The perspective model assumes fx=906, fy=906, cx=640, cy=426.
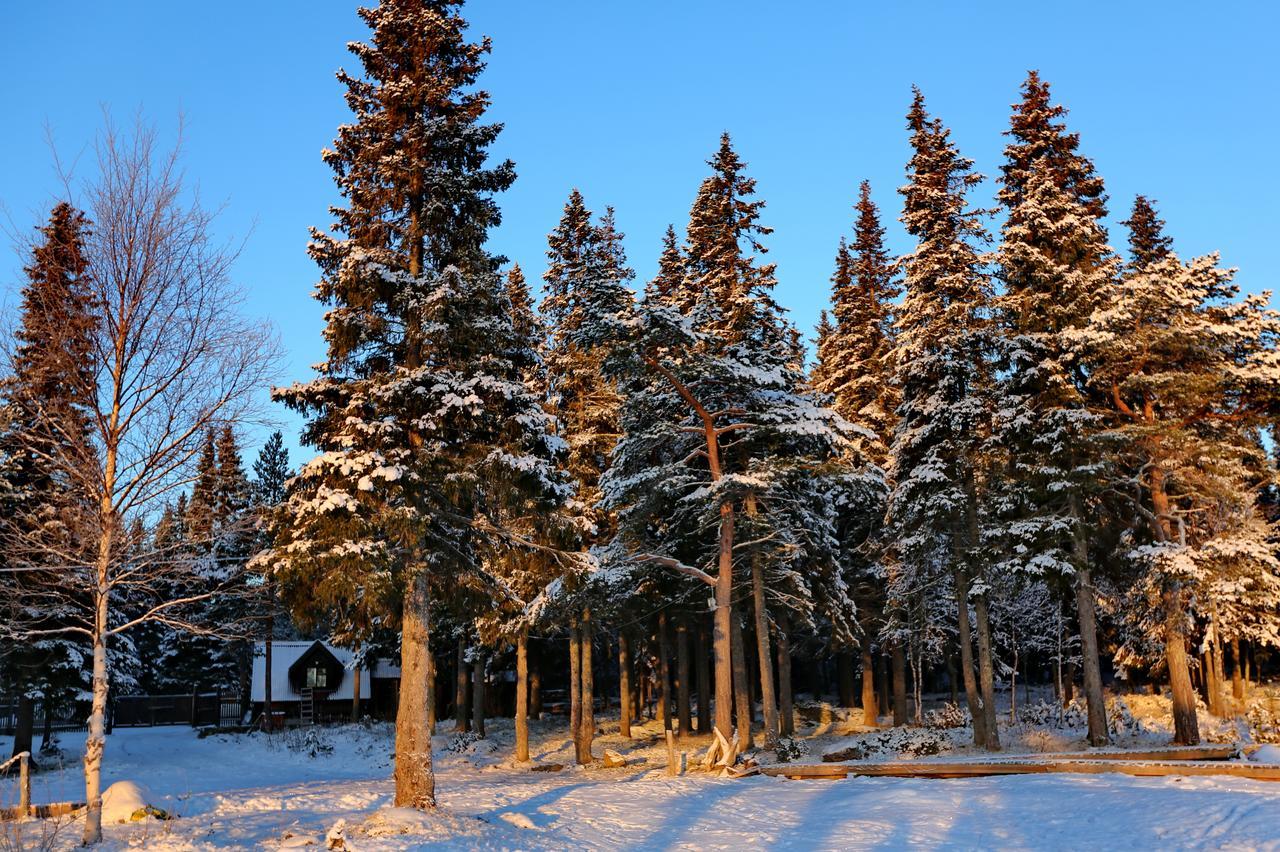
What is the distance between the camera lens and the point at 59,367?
39.7ft

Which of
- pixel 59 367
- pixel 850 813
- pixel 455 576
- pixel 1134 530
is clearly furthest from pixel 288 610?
pixel 1134 530

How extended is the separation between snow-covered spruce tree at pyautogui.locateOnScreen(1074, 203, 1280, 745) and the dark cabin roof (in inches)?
1913

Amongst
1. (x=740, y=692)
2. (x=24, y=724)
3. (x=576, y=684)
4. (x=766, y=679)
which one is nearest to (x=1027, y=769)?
(x=766, y=679)

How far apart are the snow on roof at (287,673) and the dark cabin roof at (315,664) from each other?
260mm

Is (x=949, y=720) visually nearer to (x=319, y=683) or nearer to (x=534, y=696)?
(x=534, y=696)

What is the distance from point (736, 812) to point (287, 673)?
158 ft

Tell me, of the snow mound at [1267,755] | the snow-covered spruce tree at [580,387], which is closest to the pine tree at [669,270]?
the snow-covered spruce tree at [580,387]

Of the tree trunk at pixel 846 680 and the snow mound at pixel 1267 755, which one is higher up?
the snow mound at pixel 1267 755

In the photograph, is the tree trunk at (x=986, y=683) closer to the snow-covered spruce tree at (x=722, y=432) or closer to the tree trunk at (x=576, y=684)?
the snow-covered spruce tree at (x=722, y=432)

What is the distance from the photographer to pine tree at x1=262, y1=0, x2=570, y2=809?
15.3 metres

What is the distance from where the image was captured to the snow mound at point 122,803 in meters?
14.0

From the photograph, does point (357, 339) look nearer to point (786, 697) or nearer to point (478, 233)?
point (478, 233)

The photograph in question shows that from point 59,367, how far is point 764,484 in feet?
56.0

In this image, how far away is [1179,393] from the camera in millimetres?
24266
